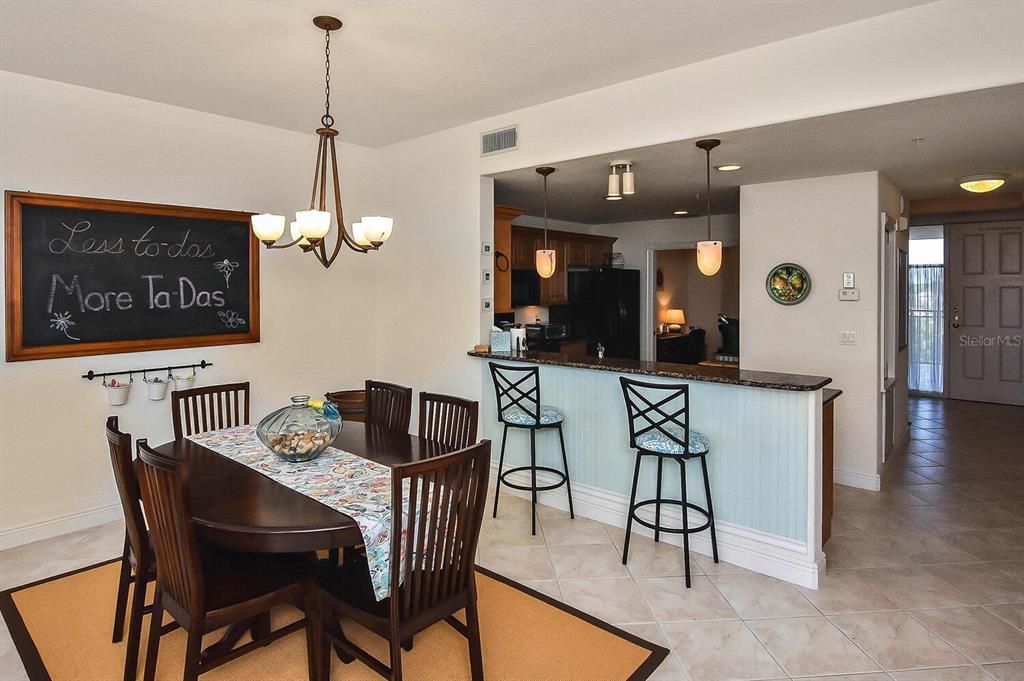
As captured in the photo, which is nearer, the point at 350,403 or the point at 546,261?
the point at 546,261

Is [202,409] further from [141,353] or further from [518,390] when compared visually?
[518,390]

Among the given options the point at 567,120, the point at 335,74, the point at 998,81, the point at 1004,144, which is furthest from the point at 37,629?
the point at 1004,144

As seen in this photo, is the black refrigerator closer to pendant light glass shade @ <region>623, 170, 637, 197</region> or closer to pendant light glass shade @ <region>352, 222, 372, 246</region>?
pendant light glass shade @ <region>623, 170, 637, 197</region>

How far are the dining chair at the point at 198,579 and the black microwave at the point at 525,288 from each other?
13.4 ft

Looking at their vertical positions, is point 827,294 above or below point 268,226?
below

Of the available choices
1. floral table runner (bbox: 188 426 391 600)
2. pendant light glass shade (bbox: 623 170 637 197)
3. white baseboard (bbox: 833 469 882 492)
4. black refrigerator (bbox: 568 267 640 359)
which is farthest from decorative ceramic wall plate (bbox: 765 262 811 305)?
floral table runner (bbox: 188 426 391 600)

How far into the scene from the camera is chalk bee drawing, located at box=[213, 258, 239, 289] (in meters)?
4.18

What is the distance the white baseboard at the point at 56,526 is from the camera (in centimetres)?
344

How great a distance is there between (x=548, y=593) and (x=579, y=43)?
2.71 m

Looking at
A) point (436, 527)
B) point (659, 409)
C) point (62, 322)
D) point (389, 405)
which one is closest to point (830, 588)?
point (659, 409)

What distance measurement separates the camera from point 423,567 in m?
1.96

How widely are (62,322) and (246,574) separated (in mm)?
2393

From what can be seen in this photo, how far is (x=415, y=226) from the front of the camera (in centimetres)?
485

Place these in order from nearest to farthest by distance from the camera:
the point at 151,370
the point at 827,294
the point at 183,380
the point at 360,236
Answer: the point at 360,236 → the point at 151,370 → the point at 183,380 → the point at 827,294
